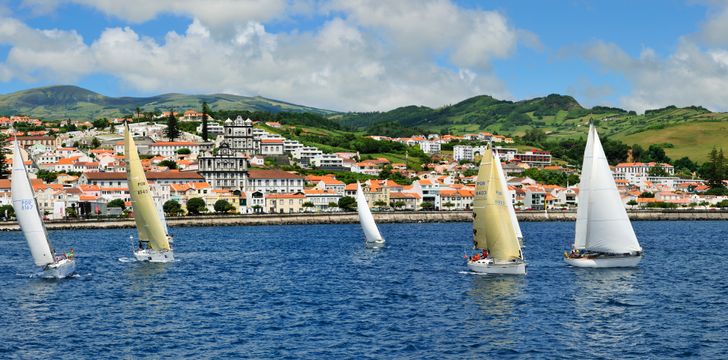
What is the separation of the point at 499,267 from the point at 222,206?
89.8 m

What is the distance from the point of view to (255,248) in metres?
73.9

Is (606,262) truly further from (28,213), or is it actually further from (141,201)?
(28,213)

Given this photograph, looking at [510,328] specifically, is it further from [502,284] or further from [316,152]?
[316,152]

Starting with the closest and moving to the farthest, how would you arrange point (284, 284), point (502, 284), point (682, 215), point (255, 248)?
point (502, 284) → point (284, 284) → point (255, 248) → point (682, 215)

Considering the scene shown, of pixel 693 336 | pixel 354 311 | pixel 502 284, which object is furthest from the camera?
pixel 502 284

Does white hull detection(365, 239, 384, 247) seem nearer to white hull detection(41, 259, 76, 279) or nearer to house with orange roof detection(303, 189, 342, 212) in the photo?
white hull detection(41, 259, 76, 279)

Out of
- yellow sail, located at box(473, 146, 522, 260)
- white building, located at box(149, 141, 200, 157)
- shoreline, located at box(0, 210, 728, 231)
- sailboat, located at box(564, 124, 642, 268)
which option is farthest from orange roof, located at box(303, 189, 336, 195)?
yellow sail, located at box(473, 146, 522, 260)

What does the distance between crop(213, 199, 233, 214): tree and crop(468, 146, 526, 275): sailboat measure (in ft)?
292

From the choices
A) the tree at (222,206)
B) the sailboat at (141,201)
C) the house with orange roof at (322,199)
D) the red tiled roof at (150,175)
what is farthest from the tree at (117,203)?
the sailboat at (141,201)

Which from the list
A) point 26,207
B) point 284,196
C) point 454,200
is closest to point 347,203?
point 284,196

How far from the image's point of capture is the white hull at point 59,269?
1891 inches

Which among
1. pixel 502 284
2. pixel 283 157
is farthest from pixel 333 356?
pixel 283 157

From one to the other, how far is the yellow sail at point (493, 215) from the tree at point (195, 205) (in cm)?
8890

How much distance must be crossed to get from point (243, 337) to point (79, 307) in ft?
34.4
